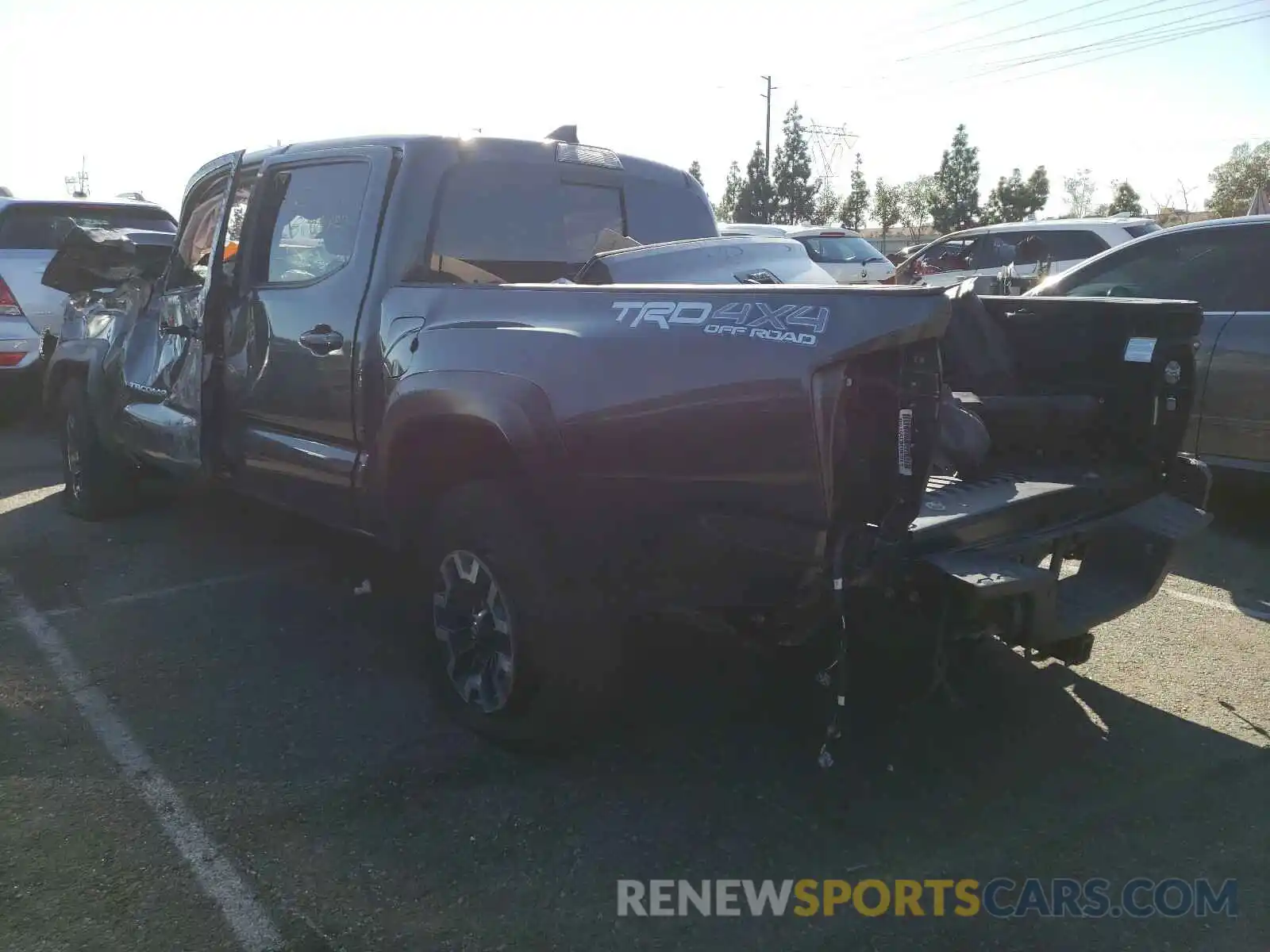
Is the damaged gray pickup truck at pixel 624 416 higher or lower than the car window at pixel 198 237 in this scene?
lower

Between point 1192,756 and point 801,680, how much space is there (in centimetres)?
128

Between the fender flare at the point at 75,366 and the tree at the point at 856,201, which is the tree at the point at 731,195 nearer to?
the tree at the point at 856,201

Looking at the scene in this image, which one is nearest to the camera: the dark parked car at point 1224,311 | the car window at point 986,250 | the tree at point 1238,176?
the dark parked car at point 1224,311

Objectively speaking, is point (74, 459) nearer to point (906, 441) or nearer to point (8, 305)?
point (8, 305)

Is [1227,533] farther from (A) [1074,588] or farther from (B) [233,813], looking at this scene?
(B) [233,813]

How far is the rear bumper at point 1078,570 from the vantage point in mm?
2732

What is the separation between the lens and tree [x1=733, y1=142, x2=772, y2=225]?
5016 centimetres

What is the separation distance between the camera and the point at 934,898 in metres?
2.76

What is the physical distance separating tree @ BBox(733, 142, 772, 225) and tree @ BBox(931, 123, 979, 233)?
10.3 metres

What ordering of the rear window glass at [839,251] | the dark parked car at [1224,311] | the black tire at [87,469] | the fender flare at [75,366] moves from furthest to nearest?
1. the rear window glass at [839,251]
2. the black tire at [87,469]
3. the fender flare at [75,366]
4. the dark parked car at [1224,311]

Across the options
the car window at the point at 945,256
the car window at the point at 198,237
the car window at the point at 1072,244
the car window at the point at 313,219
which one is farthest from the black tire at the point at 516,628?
the car window at the point at 945,256

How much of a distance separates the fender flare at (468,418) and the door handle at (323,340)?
41 centimetres

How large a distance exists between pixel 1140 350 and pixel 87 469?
5.44 metres

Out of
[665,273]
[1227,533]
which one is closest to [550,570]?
[665,273]
